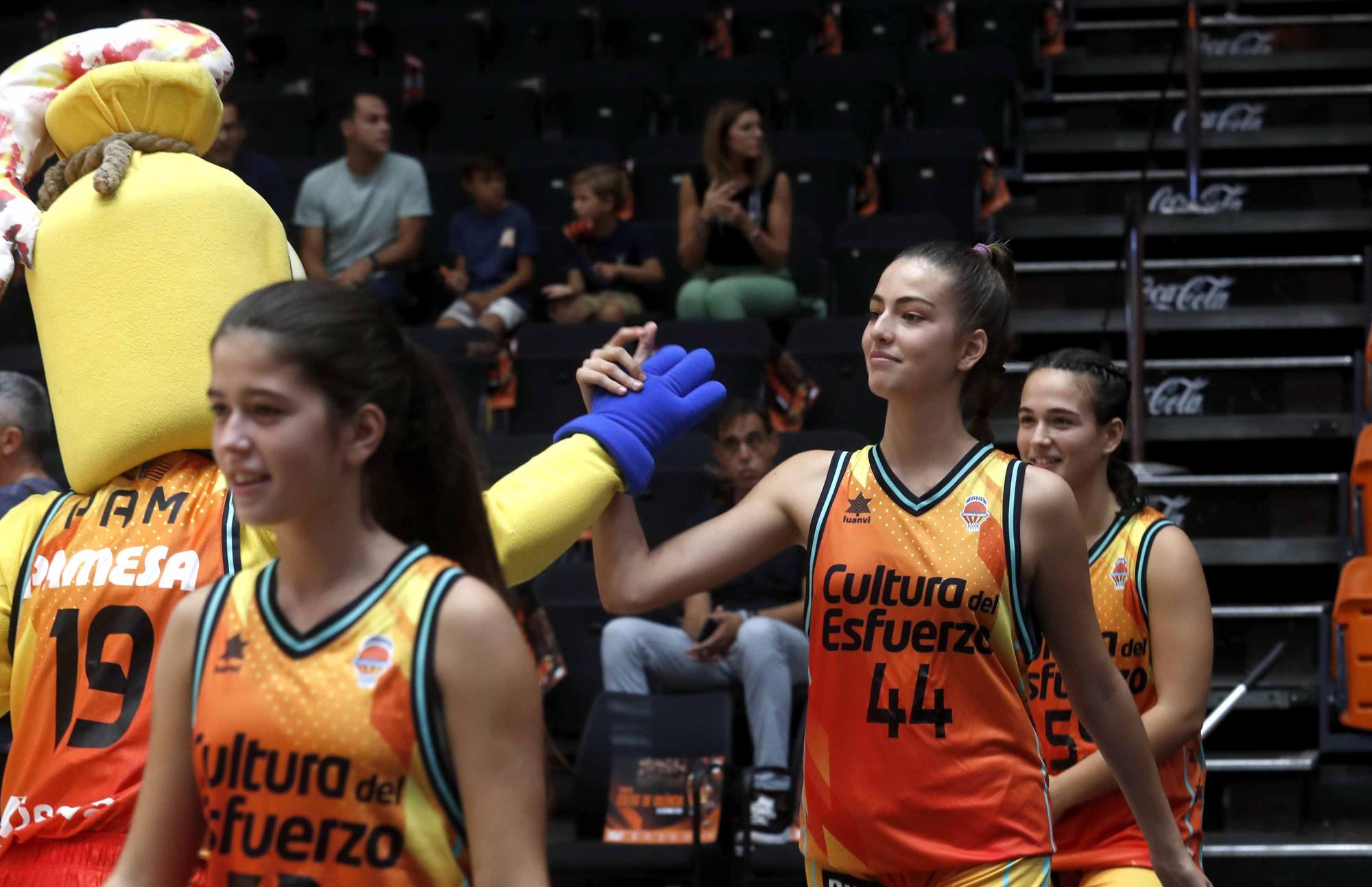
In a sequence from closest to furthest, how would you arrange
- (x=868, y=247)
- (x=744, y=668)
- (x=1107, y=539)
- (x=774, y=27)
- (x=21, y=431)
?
(x=1107, y=539)
(x=21, y=431)
(x=744, y=668)
(x=868, y=247)
(x=774, y=27)

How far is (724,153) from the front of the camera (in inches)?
265

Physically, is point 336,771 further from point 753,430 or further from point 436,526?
point 753,430

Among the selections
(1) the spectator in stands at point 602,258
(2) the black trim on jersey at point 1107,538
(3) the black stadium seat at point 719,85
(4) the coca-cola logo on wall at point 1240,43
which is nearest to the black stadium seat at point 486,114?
(3) the black stadium seat at point 719,85

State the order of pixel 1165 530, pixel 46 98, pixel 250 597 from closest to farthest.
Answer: pixel 250 597, pixel 46 98, pixel 1165 530

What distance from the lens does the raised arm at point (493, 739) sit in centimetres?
171

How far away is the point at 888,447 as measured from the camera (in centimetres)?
270

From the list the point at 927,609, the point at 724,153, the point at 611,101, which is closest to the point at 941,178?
the point at 724,153

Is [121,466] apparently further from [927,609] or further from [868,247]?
[868,247]

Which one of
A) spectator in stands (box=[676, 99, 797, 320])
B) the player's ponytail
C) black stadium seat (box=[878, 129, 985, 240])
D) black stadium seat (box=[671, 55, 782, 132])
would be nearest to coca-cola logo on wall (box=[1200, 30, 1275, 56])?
→ black stadium seat (box=[878, 129, 985, 240])

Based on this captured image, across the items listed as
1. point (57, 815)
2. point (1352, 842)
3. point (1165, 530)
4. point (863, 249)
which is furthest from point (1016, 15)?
point (57, 815)

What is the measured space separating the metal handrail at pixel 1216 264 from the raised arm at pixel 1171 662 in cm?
410

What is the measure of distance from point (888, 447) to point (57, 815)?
4.37ft

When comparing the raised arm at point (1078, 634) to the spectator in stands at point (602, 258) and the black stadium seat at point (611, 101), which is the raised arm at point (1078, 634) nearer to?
the spectator in stands at point (602, 258)

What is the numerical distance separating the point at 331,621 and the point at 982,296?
1.32 metres
